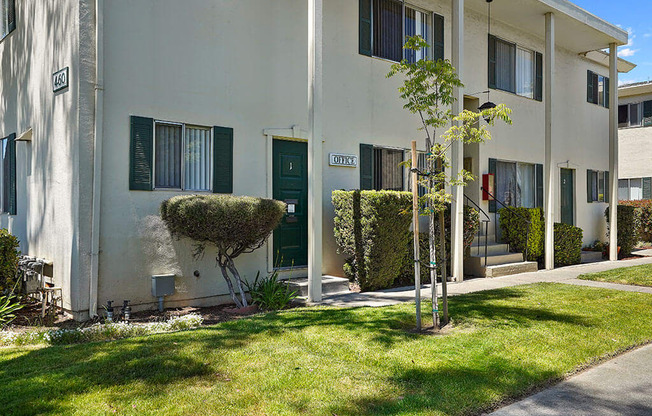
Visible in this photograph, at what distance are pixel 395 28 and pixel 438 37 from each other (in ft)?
4.20

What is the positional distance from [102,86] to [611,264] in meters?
12.9

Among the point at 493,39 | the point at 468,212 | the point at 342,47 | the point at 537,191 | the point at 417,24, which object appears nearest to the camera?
the point at 342,47

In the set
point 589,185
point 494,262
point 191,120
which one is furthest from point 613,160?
point 191,120

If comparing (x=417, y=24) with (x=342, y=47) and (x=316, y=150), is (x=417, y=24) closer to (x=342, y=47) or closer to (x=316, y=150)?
(x=342, y=47)

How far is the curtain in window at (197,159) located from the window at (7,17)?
5008 mm

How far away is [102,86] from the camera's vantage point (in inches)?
281

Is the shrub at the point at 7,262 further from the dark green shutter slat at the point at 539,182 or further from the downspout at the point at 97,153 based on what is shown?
the dark green shutter slat at the point at 539,182

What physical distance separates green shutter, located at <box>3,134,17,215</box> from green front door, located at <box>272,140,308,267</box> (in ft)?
16.6

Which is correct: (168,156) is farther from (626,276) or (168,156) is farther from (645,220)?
(645,220)

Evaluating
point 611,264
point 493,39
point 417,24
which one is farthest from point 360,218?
point 611,264

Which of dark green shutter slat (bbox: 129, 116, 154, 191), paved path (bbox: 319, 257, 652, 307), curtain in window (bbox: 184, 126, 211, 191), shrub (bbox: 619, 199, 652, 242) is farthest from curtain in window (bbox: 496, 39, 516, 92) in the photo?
dark green shutter slat (bbox: 129, 116, 154, 191)

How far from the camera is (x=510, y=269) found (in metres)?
11.5

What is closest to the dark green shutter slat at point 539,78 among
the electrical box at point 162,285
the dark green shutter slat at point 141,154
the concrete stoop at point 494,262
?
the concrete stoop at point 494,262

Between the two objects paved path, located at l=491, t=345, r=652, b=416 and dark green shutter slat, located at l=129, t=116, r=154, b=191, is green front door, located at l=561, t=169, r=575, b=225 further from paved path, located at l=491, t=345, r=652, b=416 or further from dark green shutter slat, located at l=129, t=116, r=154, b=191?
dark green shutter slat, located at l=129, t=116, r=154, b=191
